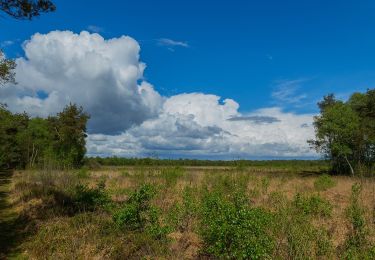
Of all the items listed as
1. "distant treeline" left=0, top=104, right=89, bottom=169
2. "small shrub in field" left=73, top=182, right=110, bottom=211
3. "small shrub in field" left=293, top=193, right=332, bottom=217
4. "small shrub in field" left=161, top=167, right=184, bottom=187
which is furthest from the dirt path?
"distant treeline" left=0, top=104, right=89, bottom=169

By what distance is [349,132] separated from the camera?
51.2 metres

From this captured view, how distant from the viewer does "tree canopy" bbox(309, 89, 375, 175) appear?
50094 millimetres

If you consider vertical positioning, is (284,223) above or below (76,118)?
below

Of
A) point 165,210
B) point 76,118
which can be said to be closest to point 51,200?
point 165,210

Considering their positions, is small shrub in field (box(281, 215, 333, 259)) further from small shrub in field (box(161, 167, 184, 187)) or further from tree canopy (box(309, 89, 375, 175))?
tree canopy (box(309, 89, 375, 175))

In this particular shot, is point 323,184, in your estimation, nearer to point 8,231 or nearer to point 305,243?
point 305,243

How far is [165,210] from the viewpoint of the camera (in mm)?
15414

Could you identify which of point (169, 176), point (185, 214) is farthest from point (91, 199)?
point (169, 176)

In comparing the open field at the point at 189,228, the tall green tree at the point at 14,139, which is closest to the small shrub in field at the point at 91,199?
the open field at the point at 189,228

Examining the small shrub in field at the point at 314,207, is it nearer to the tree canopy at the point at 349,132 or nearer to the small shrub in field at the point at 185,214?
the small shrub in field at the point at 185,214

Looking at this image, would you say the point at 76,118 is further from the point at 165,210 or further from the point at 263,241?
the point at 263,241

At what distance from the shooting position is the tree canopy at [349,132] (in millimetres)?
50094

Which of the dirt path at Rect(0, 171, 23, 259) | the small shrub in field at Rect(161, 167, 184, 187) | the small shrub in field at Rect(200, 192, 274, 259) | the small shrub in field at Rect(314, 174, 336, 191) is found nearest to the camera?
the small shrub in field at Rect(200, 192, 274, 259)

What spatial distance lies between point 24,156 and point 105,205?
158ft
